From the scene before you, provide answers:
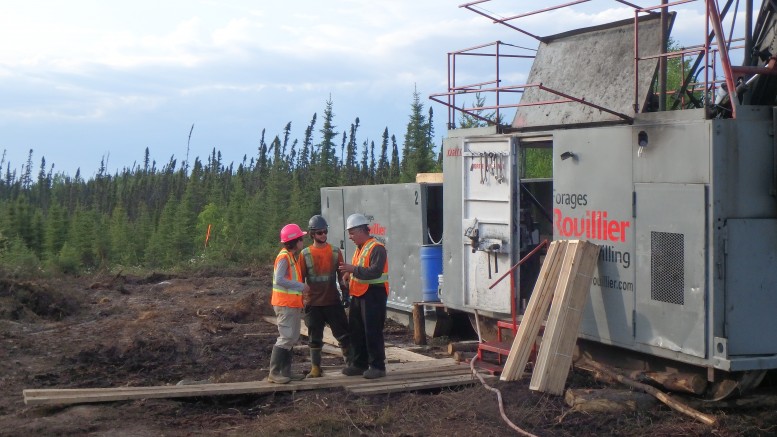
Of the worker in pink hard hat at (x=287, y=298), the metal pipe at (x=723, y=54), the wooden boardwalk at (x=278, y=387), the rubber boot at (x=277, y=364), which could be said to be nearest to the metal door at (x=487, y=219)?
the wooden boardwalk at (x=278, y=387)

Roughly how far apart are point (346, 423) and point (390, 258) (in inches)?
282

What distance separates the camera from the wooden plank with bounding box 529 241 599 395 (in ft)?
30.3

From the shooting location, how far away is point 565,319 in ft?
31.1

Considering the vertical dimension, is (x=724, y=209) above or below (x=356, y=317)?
above

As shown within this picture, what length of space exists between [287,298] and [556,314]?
3048mm

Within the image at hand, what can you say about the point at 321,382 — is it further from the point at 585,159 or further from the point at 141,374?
the point at 585,159

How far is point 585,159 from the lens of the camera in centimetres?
1003

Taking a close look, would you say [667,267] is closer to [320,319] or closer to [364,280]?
[364,280]

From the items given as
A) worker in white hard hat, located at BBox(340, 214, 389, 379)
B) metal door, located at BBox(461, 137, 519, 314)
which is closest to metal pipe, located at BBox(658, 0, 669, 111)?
metal door, located at BBox(461, 137, 519, 314)

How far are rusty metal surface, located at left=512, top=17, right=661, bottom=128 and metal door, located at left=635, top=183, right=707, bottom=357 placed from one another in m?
1.34

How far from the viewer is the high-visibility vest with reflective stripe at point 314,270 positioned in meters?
10.1

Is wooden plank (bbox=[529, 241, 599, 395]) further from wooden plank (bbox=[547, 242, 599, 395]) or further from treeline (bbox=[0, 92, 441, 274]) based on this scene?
treeline (bbox=[0, 92, 441, 274])

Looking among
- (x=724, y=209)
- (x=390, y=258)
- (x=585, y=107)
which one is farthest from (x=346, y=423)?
(x=390, y=258)

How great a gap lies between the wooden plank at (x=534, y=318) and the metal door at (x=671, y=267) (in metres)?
1.01
